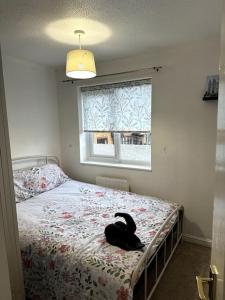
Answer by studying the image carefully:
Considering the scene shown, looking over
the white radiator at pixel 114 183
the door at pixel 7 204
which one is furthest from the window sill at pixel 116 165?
the door at pixel 7 204

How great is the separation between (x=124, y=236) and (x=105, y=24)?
1.86 meters

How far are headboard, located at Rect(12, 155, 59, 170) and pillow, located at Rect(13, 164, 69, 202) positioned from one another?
0.13m

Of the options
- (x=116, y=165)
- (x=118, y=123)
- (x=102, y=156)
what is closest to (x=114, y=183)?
(x=116, y=165)

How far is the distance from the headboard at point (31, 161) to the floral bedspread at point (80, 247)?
613 mm

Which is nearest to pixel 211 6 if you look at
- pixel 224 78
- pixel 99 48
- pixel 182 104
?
pixel 182 104

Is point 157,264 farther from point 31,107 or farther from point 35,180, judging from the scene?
point 31,107

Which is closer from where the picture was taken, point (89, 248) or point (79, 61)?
point (89, 248)

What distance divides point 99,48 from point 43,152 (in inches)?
69.7

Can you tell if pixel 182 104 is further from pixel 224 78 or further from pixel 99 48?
pixel 224 78

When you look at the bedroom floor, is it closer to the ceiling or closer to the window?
the window

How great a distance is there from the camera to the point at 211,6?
1.65 m

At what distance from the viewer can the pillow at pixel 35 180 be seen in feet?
8.80

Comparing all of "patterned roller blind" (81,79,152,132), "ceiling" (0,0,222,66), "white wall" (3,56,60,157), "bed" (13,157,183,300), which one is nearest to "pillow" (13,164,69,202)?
"bed" (13,157,183,300)

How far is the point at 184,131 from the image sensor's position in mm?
2598
